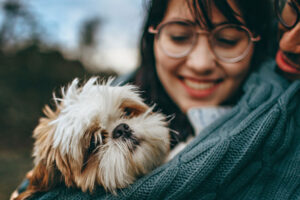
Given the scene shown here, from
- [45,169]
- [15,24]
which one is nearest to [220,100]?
[45,169]

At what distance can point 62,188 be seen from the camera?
1.51 metres

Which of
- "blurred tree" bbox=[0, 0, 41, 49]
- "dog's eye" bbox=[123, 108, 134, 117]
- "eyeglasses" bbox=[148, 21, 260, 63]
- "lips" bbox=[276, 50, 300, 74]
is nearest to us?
"lips" bbox=[276, 50, 300, 74]

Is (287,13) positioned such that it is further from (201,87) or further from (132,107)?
(132,107)

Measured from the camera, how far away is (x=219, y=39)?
188 cm

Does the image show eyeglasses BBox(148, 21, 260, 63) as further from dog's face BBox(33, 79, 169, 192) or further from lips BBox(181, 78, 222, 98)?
dog's face BBox(33, 79, 169, 192)

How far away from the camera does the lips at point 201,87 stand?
6.65 feet

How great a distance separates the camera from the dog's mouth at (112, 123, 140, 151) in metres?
1.53

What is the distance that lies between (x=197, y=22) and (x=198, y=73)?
1.17 feet

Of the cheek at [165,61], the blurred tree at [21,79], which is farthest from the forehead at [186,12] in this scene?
the blurred tree at [21,79]

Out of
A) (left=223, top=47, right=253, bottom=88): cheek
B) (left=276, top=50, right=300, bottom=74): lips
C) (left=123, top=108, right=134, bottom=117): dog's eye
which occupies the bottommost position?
(left=276, top=50, right=300, bottom=74): lips

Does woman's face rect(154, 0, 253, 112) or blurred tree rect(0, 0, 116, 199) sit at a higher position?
blurred tree rect(0, 0, 116, 199)

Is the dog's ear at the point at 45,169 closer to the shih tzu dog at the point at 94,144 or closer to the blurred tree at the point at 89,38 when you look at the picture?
the shih tzu dog at the point at 94,144

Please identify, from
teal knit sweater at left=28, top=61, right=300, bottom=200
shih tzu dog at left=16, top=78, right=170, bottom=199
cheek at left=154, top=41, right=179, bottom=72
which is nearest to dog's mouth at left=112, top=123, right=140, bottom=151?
shih tzu dog at left=16, top=78, right=170, bottom=199

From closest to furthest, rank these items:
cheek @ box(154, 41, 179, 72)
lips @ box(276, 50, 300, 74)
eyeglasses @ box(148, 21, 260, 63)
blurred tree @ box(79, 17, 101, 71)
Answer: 1. lips @ box(276, 50, 300, 74)
2. eyeglasses @ box(148, 21, 260, 63)
3. cheek @ box(154, 41, 179, 72)
4. blurred tree @ box(79, 17, 101, 71)
